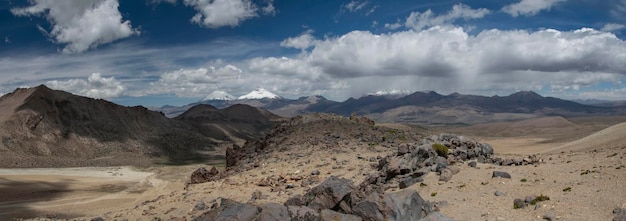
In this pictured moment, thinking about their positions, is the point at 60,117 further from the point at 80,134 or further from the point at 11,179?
the point at 11,179

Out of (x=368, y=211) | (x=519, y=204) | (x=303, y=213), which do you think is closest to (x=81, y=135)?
(x=303, y=213)

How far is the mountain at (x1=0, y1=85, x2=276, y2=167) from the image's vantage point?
10512 centimetres

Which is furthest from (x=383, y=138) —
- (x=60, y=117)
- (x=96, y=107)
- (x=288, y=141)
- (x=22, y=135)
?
(x=96, y=107)

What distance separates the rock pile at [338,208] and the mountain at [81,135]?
98.0 metres

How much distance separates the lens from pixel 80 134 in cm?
12225

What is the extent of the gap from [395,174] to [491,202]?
7.84 m

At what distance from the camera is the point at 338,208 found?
1769 cm

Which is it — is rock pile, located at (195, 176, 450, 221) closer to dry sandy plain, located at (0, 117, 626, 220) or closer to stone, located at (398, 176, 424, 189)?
dry sandy plain, located at (0, 117, 626, 220)

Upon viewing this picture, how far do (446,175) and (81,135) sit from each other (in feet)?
400

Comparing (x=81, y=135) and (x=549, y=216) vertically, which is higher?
(x=81, y=135)

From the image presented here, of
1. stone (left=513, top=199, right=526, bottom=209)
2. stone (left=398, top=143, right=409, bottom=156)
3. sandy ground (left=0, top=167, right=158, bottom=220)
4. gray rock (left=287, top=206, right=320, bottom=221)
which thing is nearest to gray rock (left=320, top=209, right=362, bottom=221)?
gray rock (left=287, top=206, right=320, bottom=221)

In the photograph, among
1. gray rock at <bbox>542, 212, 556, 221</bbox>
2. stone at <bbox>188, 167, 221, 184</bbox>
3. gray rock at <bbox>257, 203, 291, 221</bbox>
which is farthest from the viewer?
stone at <bbox>188, 167, 221, 184</bbox>

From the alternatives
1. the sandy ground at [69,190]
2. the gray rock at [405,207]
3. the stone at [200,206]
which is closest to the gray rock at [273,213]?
the gray rock at [405,207]

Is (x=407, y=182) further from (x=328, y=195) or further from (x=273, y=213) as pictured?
(x=273, y=213)
